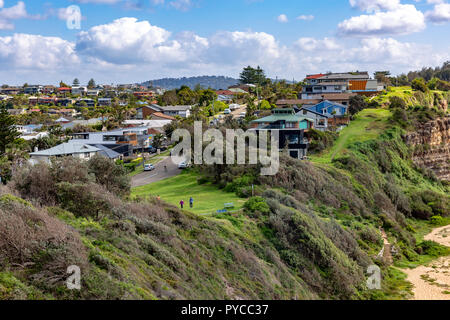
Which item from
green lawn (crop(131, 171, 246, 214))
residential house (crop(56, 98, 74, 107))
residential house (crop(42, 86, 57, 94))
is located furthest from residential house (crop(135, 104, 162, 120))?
residential house (crop(42, 86, 57, 94))

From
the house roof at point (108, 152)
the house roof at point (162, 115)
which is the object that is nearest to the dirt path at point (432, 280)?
the house roof at point (108, 152)

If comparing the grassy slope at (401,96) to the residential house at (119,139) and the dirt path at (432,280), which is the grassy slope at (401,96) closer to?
the residential house at (119,139)

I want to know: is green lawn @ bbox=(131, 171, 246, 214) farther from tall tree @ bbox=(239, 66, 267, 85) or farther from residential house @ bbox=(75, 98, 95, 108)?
residential house @ bbox=(75, 98, 95, 108)

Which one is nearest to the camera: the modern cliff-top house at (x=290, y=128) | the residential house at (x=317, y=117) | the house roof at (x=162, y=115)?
the modern cliff-top house at (x=290, y=128)

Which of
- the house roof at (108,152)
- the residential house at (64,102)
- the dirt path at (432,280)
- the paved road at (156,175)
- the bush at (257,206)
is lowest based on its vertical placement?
the dirt path at (432,280)

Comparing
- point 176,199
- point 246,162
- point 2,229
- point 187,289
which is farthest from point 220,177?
point 2,229

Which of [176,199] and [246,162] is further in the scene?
[246,162]
